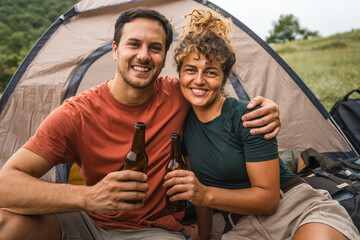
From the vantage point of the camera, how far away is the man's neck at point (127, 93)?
5.57 ft

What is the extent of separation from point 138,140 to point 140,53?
0.59 metres

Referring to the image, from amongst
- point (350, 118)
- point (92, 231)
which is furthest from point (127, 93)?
point (350, 118)

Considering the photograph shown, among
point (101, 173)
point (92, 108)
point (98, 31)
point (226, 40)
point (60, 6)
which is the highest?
point (60, 6)

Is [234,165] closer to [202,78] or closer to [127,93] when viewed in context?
[202,78]

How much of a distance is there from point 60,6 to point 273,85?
22812 mm

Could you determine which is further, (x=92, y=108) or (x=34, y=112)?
(x=34, y=112)

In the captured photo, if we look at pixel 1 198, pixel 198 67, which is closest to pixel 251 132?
pixel 198 67

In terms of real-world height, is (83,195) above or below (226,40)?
below

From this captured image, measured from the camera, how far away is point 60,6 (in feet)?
70.7

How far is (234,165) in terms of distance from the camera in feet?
5.08

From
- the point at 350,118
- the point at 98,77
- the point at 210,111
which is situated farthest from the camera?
the point at 350,118

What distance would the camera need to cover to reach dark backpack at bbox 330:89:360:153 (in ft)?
9.91

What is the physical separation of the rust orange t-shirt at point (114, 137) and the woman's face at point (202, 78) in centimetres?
21

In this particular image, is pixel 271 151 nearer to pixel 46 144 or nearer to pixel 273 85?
pixel 46 144
